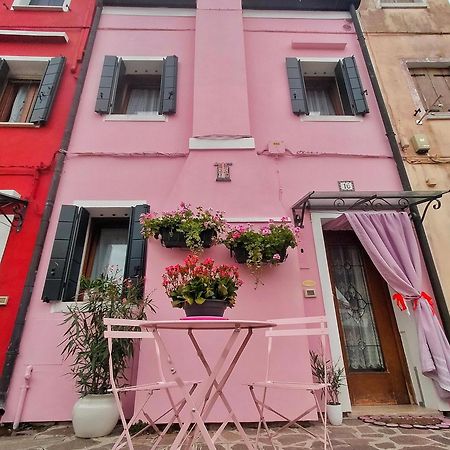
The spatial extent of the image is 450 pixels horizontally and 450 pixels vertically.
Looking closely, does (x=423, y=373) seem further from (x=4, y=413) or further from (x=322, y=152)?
(x=4, y=413)

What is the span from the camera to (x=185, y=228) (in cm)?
363

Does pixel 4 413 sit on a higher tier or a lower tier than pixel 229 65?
lower

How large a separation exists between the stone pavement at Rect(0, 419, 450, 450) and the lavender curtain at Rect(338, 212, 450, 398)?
0.76 meters

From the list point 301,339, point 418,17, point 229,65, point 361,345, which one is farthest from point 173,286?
point 418,17

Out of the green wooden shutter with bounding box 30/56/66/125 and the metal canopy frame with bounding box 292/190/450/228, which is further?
the green wooden shutter with bounding box 30/56/66/125

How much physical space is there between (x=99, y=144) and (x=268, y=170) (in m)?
2.54

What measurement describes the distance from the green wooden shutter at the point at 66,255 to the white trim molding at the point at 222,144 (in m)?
1.78

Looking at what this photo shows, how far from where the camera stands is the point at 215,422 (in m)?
3.13

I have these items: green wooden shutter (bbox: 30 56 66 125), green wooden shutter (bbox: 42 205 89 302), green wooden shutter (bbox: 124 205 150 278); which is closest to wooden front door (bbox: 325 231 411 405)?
green wooden shutter (bbox: 124 205 150 278)

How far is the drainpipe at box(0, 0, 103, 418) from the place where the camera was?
3.52 metres

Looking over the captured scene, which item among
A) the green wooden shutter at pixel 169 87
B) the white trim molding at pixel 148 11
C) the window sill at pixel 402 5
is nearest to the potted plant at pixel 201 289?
the green wooden shutter at pixel 169 87

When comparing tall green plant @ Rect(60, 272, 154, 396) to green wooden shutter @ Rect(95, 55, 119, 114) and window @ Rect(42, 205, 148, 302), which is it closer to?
window @ Rect(42, 205, 148, 302)

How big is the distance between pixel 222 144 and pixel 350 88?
8.22 ft

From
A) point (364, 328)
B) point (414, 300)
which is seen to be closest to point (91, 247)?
point (364, 328)
